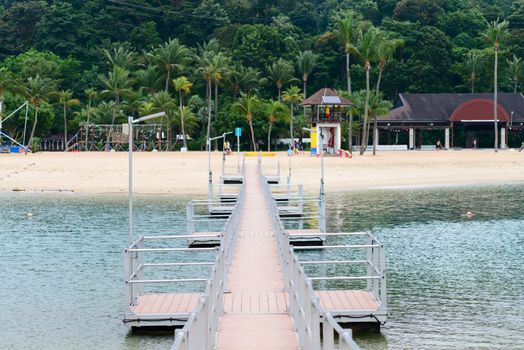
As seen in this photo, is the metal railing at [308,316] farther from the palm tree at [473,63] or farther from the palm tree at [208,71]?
the palm tree at [473,63]

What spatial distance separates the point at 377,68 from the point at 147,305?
337 ft

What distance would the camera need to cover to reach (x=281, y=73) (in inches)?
4599

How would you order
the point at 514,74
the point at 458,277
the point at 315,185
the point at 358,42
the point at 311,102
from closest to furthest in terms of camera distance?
the point at 458,277 < the point at 315,185 < the point at 311,102 < the point at 358,42 < the point at 514,74

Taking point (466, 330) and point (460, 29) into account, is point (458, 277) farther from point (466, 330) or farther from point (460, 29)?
point (460, 29)

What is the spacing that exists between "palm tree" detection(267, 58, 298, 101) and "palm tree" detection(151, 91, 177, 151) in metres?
14.5

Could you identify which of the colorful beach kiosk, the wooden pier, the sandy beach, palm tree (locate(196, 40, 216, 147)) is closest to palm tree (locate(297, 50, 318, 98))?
palm tree (locate(196, 40, 216, 147))

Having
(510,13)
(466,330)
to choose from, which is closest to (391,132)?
(510,13)

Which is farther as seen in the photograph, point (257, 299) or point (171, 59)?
point (171, 59)

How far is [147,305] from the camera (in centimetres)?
2198

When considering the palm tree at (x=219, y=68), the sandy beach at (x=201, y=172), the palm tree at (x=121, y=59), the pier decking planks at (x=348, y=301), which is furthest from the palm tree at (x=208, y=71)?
the pier decking planks at (x=348, y=301)

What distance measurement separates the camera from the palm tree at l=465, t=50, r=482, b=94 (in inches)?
4728

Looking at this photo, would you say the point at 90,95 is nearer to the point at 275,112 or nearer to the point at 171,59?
the point at 171,59

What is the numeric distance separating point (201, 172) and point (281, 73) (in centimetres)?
4543

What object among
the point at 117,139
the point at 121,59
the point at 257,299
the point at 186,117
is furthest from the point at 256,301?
the point at 121,59
